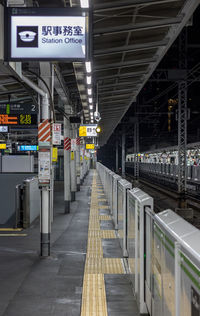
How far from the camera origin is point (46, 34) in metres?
5.81

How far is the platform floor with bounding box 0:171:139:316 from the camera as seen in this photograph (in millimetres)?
5328

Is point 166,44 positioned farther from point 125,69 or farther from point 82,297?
point 82,297

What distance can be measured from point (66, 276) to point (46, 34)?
3.84 m

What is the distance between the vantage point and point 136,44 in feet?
33.5

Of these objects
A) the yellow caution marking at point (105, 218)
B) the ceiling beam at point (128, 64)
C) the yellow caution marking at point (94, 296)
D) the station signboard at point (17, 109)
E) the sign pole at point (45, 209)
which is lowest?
the yellow caution marking at point (105, 218)

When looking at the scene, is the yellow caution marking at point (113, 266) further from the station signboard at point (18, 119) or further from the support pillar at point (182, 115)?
the support pillar at point (182, 115)

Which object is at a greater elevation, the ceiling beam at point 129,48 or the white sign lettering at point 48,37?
the ceiling beam at point 129,48

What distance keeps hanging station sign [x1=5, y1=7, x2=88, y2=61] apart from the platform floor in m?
3.38

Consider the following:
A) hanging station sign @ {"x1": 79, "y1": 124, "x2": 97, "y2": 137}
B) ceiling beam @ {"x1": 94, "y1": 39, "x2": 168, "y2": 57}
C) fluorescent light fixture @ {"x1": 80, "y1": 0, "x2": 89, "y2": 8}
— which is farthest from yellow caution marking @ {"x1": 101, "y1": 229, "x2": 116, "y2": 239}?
hanging station sign @ {"x1": 79, "y1": 124, "x2": 97, "y2": 137}

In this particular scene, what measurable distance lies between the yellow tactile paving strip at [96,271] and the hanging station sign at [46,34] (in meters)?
3.38

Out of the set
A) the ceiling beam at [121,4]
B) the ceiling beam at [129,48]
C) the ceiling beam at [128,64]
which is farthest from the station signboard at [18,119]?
the ceiling beam at [121,4]

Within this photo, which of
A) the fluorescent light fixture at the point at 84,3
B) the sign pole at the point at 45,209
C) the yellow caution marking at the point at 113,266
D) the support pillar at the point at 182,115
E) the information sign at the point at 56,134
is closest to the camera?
the fluorescent light fixture at the point at 84,3

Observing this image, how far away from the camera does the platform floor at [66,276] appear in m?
5.33

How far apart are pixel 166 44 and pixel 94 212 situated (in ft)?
22.7
